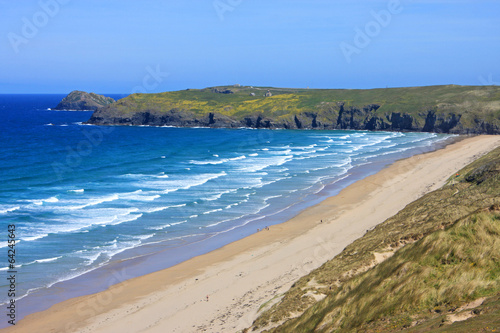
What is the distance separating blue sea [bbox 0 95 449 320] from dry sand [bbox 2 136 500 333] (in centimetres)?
146

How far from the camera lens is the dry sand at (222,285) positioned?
1861 centimetres

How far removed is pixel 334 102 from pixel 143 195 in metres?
91.0

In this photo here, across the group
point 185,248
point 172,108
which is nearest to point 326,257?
point 185,248

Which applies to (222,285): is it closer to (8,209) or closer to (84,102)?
(8,209)

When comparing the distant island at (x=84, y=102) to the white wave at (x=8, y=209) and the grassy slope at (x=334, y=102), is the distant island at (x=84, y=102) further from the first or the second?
the white wave at (x=8, y=209)

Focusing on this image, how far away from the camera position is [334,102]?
125 meters

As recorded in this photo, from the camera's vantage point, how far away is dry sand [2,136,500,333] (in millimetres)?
18609

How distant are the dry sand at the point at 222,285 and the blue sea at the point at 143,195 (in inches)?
57.6

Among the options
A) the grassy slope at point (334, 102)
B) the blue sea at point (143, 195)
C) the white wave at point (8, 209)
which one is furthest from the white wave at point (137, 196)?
the grassy slope at point (334, 102)

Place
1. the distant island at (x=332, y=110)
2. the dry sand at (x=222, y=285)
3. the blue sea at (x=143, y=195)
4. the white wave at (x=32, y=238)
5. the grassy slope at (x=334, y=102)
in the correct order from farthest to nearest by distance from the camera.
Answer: the grassy slope at (x=334, y=102)
the distant island at (x=332, y=110)
the white wave at (x=32, y=238)
the blue sea at (x=143, y=195)
the dry sand at (x=222, y=285)

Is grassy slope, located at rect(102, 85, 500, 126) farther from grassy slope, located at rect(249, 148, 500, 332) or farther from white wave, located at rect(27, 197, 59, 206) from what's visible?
grassy slope, located at rect(249, 148, 500, 332)

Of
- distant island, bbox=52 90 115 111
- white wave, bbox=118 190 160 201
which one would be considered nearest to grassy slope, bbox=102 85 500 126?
distant island, bbox=52 90 115 111

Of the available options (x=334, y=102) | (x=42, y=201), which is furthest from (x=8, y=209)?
(x=334, y=102)

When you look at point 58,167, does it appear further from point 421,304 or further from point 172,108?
point 172,108
